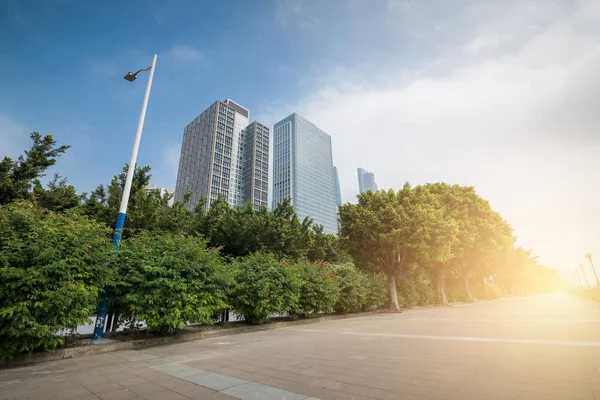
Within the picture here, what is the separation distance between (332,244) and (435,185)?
11461 mm

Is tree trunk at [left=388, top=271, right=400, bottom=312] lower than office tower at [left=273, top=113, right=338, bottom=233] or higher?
lower

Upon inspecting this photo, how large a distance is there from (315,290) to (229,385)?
31.5 feet

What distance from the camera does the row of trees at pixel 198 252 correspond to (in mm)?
5262

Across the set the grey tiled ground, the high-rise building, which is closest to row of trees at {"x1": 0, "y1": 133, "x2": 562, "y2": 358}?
the grey tiled ground

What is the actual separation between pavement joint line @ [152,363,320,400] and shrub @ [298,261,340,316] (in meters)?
8.16

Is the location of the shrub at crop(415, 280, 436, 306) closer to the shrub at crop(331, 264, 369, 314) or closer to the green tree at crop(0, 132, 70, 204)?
the shrub at crop(331, 264, 369, 314)

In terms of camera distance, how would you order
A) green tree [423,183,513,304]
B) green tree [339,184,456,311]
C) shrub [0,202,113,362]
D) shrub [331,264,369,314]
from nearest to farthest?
shrub [0,202,113,362], shrub [331,264,369,314], green tree [339,184,456,311], green tree [423,183,513,304]

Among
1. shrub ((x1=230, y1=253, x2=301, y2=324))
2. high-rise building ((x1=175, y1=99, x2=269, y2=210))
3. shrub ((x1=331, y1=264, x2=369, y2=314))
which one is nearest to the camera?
shrub ((x1=230, y1=253, x2=301, y2=324))

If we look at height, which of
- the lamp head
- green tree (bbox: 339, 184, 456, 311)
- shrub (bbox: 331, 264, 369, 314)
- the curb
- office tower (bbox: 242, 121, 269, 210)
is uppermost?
office tower (bbox: 242, 121, 269, 210)

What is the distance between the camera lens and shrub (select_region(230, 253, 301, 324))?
9883mm

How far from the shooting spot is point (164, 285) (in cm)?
697

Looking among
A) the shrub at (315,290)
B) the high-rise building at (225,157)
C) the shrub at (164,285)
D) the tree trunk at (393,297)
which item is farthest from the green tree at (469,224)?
the high-rise building at (225,157)

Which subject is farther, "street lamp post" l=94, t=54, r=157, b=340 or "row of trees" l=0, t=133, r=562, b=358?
"street lamp post" l=94, t=54, r=157, b=340

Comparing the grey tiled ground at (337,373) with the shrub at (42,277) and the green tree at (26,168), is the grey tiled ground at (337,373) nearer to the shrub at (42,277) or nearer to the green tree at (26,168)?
the shrub at (42,277)
